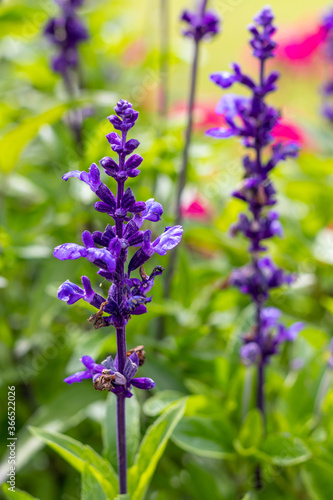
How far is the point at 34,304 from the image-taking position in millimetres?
2074

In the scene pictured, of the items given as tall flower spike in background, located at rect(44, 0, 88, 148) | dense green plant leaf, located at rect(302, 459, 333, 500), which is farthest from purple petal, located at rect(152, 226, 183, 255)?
tall flower spike in background, located at rect(44, 0, 88, 148)

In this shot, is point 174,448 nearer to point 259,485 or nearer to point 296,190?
point 259,485

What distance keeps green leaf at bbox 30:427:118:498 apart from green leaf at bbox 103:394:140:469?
7 centimetres

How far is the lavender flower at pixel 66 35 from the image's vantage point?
95.1 inches

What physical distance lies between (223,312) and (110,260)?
1.60 meters

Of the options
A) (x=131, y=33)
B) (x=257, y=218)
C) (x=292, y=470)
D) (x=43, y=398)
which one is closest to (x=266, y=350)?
(x=257, y=218)

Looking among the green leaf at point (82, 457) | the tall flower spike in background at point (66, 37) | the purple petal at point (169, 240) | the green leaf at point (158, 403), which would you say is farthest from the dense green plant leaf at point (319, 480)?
the tall flower spike in background at point (66, 37)

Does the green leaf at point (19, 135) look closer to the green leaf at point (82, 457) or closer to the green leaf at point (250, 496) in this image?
the green leaf at point (82, 457)

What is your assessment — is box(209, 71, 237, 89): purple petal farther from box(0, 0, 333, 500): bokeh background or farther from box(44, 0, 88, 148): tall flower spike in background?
box(44, 0, 88, 148): tall flower spike in background

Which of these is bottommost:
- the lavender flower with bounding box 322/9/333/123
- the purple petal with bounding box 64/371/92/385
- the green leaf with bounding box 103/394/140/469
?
the green leaf with bounding box 103/394/140/469

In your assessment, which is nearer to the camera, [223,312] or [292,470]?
[292,470]

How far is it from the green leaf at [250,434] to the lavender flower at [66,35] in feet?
5.20

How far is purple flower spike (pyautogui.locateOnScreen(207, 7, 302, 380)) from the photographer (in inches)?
58.8

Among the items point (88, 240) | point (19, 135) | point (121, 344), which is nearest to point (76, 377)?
point (121, 344)
